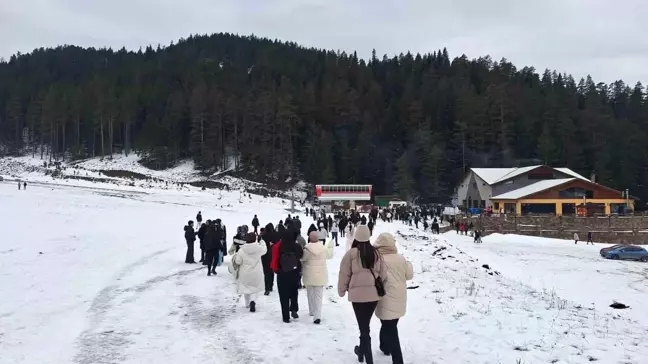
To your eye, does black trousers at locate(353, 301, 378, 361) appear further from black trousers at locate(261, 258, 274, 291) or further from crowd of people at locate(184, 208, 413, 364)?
black trousers at locate(261, 258, 274, 291)

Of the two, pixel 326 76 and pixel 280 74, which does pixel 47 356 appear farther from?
pixel 280 74

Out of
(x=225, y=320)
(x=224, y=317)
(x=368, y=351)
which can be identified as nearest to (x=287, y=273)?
(x=225, y=320)

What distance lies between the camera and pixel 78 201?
120 feet

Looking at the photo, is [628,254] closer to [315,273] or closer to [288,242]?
[315,273]

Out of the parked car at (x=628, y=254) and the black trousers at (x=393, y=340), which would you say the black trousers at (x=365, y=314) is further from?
the parked car at (x=628, y=254)

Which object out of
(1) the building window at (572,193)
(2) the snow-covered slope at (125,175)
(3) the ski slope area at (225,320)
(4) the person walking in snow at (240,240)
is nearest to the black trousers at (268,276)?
(3) the ski slope area at (225,320)

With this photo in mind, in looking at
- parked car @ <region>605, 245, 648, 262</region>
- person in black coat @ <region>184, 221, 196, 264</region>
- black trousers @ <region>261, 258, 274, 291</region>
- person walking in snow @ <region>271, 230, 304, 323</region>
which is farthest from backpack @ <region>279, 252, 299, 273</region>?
parked car @ <region>605, 245, 648, 262</region>

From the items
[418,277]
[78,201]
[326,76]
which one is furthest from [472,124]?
[418,277]

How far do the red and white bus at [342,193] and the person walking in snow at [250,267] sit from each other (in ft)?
167

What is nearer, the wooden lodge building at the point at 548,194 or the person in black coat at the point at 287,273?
the person in black coat at the point at 287,273

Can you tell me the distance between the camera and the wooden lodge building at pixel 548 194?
53062 mm

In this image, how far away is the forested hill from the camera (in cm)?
7325

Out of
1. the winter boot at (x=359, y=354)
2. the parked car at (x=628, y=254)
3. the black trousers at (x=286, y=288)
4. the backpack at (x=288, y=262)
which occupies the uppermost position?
the backpack at (x=288, y=262)

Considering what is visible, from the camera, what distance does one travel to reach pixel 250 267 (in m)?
9.46
